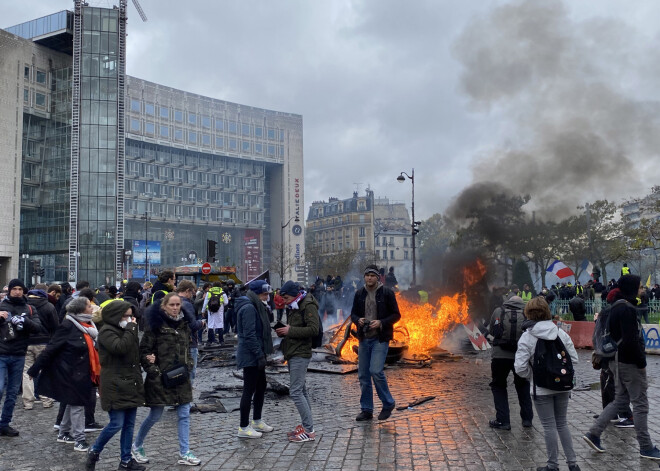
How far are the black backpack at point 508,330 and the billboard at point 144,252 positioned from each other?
7162cm

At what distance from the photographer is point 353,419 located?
25.7 feet

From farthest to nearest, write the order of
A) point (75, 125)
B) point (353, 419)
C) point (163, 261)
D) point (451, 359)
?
point (163, 261)
point (75, 125)
point (451, 359)
point (353, 419)

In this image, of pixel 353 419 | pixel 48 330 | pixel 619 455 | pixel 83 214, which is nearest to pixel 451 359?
pixel 353 419

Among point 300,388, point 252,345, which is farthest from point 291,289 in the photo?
point 300,388

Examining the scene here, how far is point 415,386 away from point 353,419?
9.16ft

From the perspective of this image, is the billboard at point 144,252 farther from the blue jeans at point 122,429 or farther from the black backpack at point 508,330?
the blue jeans at point 122,429

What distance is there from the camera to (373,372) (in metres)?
7.60

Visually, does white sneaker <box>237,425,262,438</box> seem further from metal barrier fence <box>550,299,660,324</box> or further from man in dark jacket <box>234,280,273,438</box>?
metal barrier fence <box>550,299,660,324</box>

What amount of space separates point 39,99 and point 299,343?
217ft

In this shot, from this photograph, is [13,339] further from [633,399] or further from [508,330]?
[633,399]

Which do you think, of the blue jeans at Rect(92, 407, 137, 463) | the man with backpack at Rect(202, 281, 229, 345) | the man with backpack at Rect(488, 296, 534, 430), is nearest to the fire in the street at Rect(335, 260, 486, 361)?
the man with backpack at Rect(202, 281, 229, 345)

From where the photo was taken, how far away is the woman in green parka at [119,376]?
217 inches

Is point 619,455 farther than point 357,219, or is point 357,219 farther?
point 357,219

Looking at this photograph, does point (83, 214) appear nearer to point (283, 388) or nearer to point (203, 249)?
point (203, 249)
